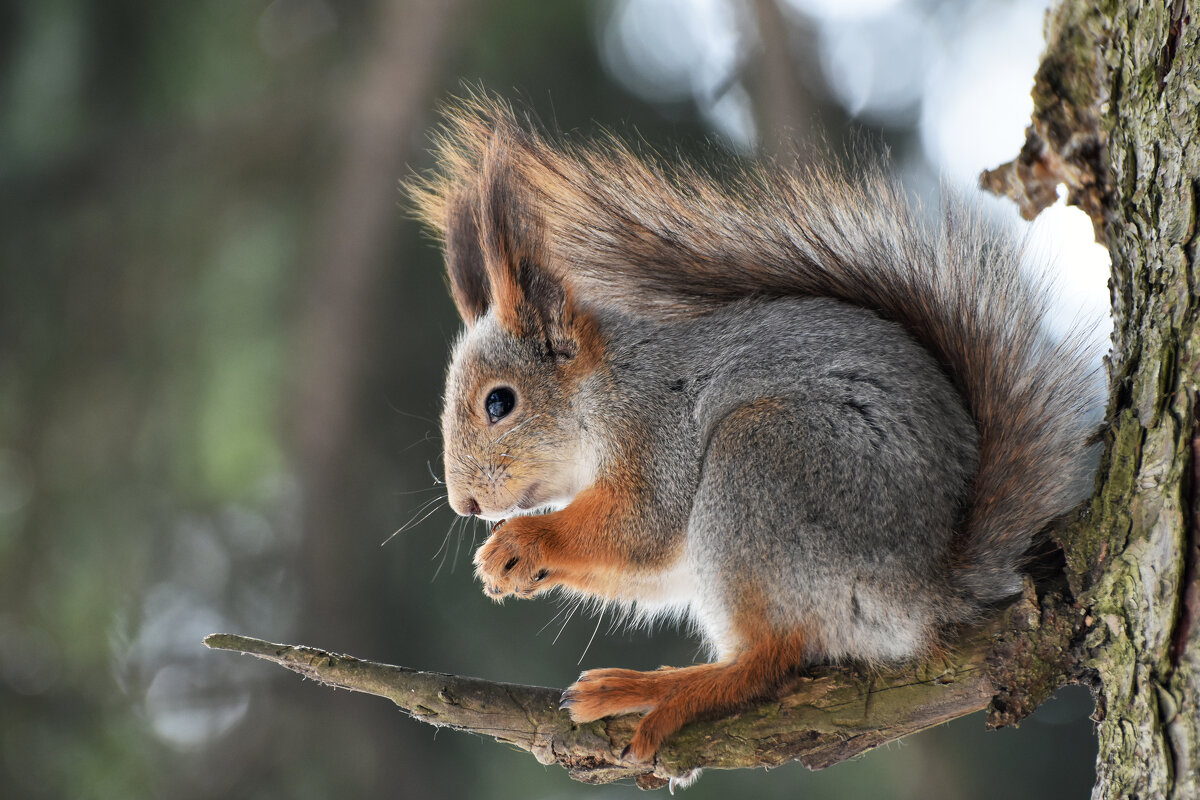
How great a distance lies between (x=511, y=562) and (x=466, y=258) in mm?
656

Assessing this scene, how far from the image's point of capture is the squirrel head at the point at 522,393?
1720 mm

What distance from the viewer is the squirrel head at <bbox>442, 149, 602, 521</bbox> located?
1720 mm

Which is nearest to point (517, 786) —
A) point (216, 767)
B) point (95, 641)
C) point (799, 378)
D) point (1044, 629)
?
point (216, 767)

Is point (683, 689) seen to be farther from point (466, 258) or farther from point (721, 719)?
point (466, 258)

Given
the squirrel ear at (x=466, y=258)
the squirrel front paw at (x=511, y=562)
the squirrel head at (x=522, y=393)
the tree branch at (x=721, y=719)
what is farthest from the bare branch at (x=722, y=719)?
the squirrel ear at (x=466, y=258)

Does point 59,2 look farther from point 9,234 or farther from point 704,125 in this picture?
point 704,125

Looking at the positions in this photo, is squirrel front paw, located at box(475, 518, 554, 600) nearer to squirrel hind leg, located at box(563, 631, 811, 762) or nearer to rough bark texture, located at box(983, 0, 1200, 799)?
squirrel hind leg, located at box(563, 631, 811, 762)

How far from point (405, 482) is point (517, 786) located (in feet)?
2.92

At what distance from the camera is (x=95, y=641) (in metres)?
2.24

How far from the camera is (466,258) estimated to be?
1906 millimetres

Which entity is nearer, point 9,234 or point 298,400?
point 9,234

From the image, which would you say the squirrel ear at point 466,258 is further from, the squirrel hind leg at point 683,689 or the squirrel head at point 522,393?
the squirrel hind leg at point 683,689

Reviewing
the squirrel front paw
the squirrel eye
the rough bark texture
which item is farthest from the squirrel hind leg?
the squirrel eye

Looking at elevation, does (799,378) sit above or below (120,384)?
below
